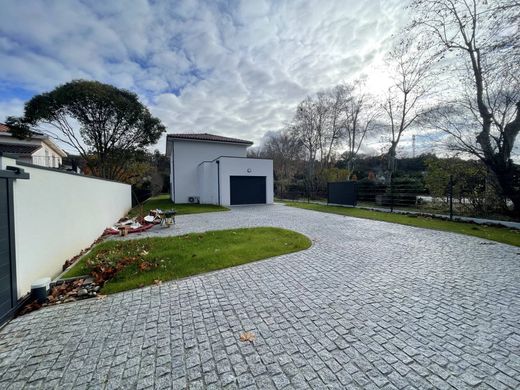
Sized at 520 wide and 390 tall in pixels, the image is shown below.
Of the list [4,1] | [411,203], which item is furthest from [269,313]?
[411,203]

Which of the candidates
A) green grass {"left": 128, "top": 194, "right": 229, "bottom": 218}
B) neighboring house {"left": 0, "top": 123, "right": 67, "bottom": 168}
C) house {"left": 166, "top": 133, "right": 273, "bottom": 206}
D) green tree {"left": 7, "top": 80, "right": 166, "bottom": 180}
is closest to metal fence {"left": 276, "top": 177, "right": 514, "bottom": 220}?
house {"left": 166, "top": 133, "right": 273, "bottom": 206}

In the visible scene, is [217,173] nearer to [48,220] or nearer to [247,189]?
[247,189]

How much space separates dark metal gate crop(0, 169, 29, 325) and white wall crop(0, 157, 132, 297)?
152 millimetres

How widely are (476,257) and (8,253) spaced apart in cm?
868

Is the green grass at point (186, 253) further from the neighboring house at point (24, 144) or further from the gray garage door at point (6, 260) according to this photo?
the neighboring house at point (24, 144)

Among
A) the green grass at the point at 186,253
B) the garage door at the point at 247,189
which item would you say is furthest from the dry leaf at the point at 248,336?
the garage door at the point at 247,189

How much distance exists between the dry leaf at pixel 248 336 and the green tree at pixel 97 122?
792 inches

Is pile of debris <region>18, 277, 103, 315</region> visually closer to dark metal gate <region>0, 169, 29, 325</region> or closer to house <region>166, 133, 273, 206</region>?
dark metal gate <region>0, 169, 29, 325</region>


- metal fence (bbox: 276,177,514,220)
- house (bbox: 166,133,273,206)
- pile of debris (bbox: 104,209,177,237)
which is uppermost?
house (bbox: 166,133,273,206)

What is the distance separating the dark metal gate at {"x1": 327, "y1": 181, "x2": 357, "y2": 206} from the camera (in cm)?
1608

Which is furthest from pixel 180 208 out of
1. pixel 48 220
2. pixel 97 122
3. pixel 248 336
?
pixel 248 336

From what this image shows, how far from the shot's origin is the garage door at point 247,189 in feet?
59.6

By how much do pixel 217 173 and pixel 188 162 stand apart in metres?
4.57

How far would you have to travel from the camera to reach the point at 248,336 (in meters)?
2.56
